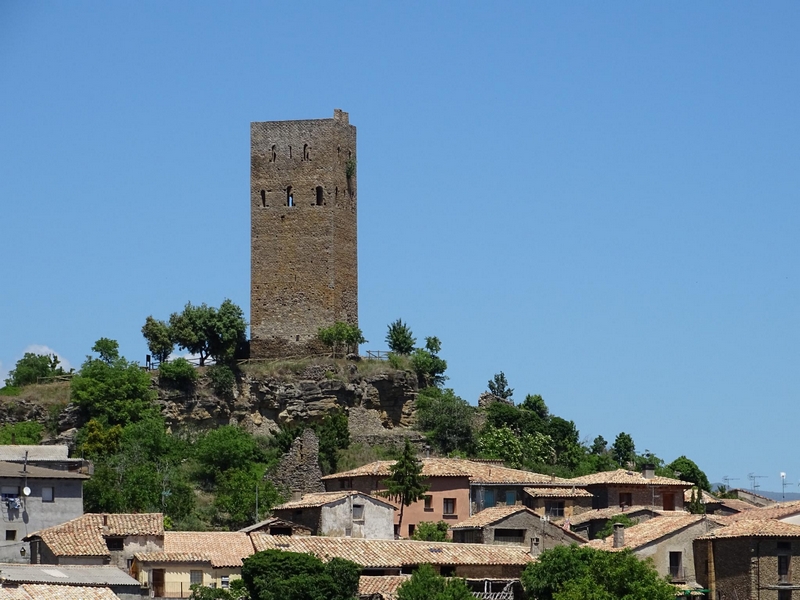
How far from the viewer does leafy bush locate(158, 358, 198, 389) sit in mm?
89562

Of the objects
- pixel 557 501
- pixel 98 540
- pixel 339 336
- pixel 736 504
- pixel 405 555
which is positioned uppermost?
pixel 339 336

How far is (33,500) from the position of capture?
70375mm

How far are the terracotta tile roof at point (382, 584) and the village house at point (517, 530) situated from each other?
691 centimetres

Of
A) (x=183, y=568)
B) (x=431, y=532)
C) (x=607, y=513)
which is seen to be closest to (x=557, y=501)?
(x=607, y=513)

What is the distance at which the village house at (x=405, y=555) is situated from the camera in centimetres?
6631

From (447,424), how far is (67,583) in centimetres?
3109

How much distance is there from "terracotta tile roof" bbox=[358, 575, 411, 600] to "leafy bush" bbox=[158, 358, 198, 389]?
25986 mm

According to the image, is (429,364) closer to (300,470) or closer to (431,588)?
(300,470)

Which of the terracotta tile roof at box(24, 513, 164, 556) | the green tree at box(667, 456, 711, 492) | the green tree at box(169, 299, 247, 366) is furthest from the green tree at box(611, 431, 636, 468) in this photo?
the terracotta tile roof at box(24, 513, 164, 556)

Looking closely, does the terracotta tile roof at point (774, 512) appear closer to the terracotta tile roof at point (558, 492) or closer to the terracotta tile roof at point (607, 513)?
the terracotta tile roof at point (607, 513)

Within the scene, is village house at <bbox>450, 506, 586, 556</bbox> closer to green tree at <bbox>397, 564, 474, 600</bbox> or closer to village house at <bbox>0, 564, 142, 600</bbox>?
green tree at <bbox>397, 564, 474, 600</bbox>

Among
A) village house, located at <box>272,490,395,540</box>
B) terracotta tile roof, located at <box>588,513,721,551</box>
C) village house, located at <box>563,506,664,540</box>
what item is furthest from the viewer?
village house, located at <box>563,506,664,540</box>

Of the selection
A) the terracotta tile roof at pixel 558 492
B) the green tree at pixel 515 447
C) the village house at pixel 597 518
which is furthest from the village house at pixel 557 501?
the green tree at pixel 515 447

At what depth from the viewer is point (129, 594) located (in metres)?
62.1
